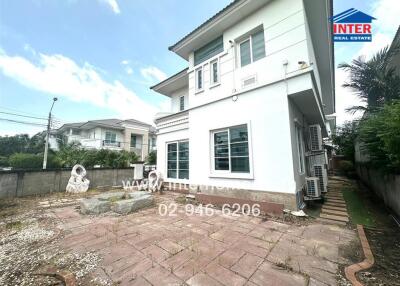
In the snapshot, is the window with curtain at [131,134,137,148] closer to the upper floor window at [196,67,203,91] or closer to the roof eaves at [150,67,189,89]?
the roof eaves at [150,67,189,89]

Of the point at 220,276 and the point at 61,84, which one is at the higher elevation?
the point at 61,84

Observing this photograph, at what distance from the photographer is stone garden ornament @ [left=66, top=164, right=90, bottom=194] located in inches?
349

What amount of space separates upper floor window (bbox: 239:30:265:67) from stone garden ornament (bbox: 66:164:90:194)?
32.7 feet

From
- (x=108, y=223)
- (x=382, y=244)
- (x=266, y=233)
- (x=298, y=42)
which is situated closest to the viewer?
(x=382, y=244)

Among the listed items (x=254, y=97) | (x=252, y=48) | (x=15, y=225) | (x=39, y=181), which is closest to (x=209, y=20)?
(x=252, y=48)

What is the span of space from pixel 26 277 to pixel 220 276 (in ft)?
8.43

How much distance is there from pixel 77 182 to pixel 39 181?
1588mm

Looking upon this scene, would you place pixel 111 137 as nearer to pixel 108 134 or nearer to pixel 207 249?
pixel 108 134

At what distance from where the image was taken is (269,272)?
2248 mm

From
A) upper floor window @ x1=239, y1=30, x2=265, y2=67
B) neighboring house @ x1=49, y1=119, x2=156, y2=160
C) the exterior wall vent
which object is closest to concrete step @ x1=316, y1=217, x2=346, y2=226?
the exterior wall vent

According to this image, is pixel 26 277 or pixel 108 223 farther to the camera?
pixel 108 223

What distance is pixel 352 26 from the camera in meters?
5.37

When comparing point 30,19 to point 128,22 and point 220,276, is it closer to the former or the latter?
point 128,22

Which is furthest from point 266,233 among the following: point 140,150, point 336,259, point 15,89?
point 140,150
